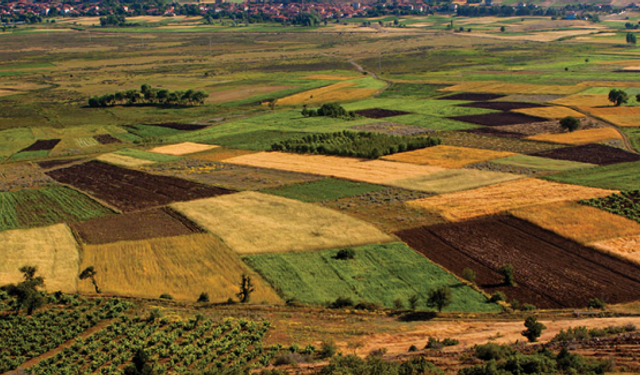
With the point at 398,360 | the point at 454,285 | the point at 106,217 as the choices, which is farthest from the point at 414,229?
the point at 106,217

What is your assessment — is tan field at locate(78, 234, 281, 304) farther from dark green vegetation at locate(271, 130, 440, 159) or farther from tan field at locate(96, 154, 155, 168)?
dark green vegetation at locate(271, 130, 440, 159)

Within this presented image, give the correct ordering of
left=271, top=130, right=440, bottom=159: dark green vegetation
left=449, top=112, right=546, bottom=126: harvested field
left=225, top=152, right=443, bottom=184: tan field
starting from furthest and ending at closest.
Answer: left=449, top=112, right=546, bottom=126: harvested field, left=271, top=130, right=440, bottom=159: dark green vegetation, left=225, top=152, right=443, bottom=184: tan field

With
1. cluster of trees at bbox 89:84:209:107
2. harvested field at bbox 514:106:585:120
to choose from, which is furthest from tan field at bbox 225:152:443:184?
cluster of trees at bbox 89:84:209:107

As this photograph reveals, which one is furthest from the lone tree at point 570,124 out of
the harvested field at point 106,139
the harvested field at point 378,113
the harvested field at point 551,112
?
the harvested field at point 106,139

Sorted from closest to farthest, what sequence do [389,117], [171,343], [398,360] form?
[398,360], [171,343], [389,117]

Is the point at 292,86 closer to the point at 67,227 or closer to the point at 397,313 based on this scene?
the point at 67,227

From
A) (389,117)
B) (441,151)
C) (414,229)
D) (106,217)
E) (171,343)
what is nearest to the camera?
(171,343)
